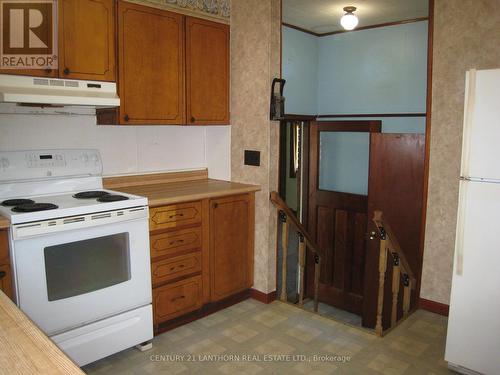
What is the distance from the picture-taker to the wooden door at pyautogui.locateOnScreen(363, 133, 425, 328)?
3.64 meters

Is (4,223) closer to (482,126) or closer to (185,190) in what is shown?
(185,190)

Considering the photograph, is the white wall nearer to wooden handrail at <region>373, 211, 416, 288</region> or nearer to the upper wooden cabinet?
the upper wooden cabinet

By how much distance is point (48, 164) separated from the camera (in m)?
2.75

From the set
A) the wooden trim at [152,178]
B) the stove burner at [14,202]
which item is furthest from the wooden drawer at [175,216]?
the stove burner at [14,202]

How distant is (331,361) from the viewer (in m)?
2.53

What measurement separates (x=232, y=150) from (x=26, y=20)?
5.67 feet

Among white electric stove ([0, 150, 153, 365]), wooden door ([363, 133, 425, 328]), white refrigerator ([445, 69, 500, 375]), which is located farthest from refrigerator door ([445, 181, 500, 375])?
white electric stove ([0, 150, 153, 365])

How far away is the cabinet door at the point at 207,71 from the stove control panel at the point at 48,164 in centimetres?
80

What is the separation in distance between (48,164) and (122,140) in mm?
611

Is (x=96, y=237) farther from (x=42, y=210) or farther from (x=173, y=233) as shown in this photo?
(x=173, y=233)

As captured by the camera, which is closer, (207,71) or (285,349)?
(285,349)

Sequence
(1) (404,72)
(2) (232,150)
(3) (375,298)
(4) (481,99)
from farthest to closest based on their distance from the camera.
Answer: (1) (404,72)
(3) (375,298)
(2) (232,150)
(4) (481,99)

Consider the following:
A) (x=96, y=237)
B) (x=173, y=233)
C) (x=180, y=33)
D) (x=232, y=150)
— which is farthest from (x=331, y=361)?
(x=180, y=33)

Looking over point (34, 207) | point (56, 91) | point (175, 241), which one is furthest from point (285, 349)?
point (56, 91)
